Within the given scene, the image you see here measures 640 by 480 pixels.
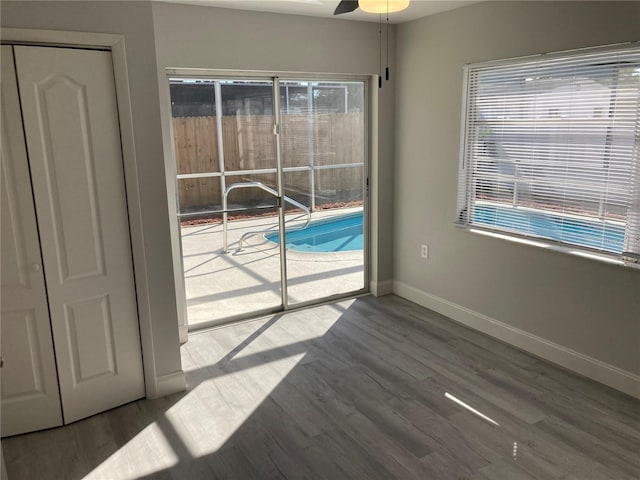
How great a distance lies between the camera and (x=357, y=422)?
2939mm

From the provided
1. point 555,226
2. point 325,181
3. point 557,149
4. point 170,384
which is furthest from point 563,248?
point 170,384

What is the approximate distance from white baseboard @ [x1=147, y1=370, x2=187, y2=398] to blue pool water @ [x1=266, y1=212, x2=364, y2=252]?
160 cm

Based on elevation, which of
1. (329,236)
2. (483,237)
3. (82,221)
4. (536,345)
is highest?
(82,221)

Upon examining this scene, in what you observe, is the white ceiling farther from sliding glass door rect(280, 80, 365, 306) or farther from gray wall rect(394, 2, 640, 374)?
sliding glass door rect(280, 80, 365, 306)

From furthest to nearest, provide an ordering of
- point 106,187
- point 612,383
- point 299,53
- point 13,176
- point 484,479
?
point 299,53 → point 612,383 → point 106,187 → point 13,176 → point 484,479

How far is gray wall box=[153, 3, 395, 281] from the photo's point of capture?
366 centimetres

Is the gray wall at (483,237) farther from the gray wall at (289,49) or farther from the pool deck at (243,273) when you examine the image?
the pool deck at (243,273)

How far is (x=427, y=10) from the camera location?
13.1 feet

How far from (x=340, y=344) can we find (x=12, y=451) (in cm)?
221

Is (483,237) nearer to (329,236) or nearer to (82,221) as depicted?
(329,236)

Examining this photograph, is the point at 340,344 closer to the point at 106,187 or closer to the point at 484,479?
the point at 484,479

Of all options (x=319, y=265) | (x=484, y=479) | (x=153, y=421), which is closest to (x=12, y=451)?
(x=153, y=421)

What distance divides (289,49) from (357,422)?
289 centimetres

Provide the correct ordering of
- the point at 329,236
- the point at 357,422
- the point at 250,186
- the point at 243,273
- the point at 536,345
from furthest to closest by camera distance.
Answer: the point at 329,236, the point at 243,273, the point at 250,186, the point at 536,345, the point at 357,422
